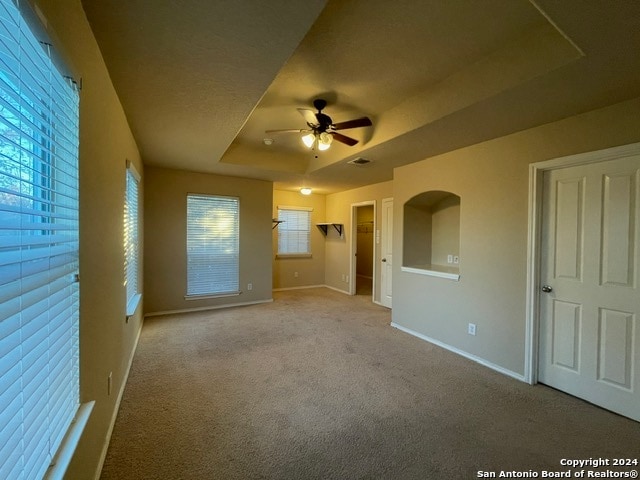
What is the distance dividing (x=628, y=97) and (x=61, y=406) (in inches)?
151

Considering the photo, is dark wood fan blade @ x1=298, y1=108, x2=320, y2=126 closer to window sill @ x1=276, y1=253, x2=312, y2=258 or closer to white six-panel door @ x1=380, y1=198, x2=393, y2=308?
white six-panel door @ x1=380, y1=198, x2=393, y2=308

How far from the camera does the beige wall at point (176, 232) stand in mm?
4555

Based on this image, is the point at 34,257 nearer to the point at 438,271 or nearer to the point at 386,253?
the point at 438,271

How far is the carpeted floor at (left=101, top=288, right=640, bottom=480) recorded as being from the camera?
5.58ft

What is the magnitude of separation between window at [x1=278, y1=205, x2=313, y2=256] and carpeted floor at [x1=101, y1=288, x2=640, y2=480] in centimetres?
348

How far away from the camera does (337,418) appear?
2.11 metres

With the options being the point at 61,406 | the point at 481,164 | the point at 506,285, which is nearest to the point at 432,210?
the point at 481,164

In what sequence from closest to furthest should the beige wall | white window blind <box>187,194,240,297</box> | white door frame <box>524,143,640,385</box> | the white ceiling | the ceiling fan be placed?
the white ceiling → white door frame <box>524,143,640,385</box> → the ceiling fan → the beige wall → white window blind <box>187,194,240,297</box>

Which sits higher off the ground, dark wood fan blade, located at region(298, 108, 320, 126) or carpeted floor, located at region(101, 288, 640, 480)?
dark wood fan blade, located at region(298, 108, 320, 126)

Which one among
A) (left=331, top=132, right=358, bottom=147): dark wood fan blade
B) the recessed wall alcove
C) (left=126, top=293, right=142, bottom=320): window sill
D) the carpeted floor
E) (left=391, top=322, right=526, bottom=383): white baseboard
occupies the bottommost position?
the carpeted floor

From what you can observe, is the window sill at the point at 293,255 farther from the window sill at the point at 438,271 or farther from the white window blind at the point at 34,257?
the white window blind at the point at 34,257

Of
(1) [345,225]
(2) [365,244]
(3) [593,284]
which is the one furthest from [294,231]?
(3) [593,284]

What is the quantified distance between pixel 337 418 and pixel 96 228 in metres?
2.06

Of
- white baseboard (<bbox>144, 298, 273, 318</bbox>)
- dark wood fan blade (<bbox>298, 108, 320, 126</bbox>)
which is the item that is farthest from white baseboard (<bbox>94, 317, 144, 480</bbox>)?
dark wood fan blade (<bbox>298, 108, 320, 126</bbox>)
